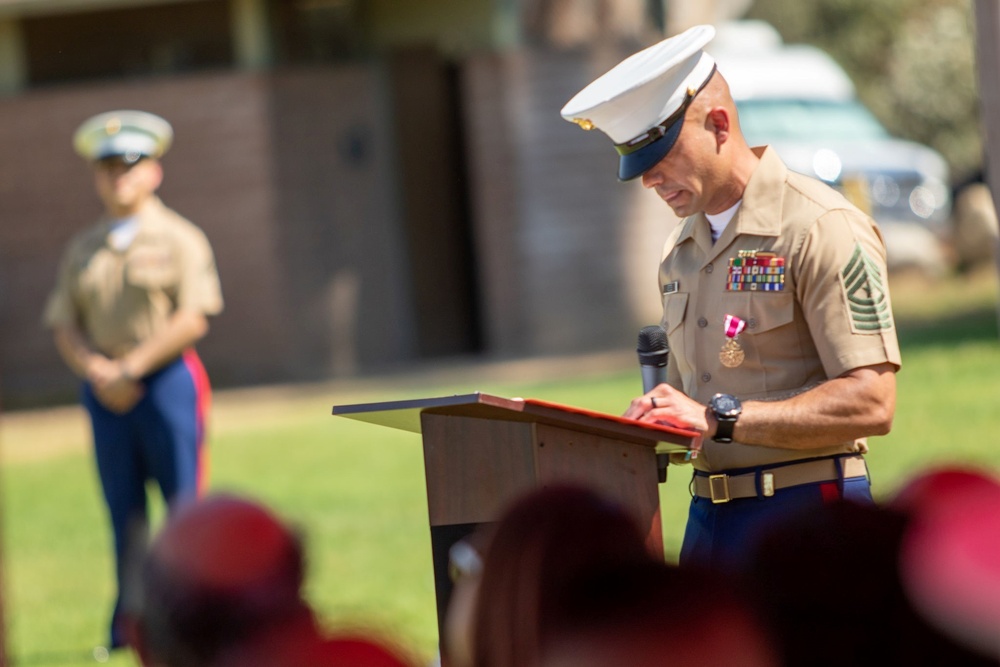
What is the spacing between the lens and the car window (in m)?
19.0

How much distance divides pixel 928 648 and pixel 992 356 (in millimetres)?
11716

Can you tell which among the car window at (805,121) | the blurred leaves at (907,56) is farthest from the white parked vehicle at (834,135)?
the blurred leaves at (907,56)

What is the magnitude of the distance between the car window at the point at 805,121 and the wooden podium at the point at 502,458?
51.8 ft

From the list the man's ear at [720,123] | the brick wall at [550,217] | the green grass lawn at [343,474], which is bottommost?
the green grass lawn at [343,474]

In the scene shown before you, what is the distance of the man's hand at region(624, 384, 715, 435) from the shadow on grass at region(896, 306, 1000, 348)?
1133cm

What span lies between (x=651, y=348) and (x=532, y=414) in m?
0.53

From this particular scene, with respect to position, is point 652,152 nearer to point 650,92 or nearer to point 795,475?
point 650,92

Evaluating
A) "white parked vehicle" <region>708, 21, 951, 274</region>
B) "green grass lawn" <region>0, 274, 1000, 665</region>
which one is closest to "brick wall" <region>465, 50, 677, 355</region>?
"white parked vehicle" <region>708, 21, 951, 274</region>

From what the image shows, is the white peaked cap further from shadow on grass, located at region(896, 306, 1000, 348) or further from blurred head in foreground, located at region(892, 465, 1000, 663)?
shadow on grass, located at region(896, 306, 1000, 348)

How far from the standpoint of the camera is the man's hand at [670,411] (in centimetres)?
280

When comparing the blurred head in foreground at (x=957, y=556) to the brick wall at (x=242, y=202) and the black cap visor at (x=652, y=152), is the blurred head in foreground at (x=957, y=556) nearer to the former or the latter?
the black cap visor at (x=652, y=152)

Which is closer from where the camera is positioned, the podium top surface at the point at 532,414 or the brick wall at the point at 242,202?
the podium top surface at the point at 532,414

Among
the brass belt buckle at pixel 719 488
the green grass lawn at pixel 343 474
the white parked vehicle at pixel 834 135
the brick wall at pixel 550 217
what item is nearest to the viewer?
the brass belt buckle at pixel 719 488

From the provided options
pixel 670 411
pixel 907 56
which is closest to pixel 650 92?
pixel 670 411
